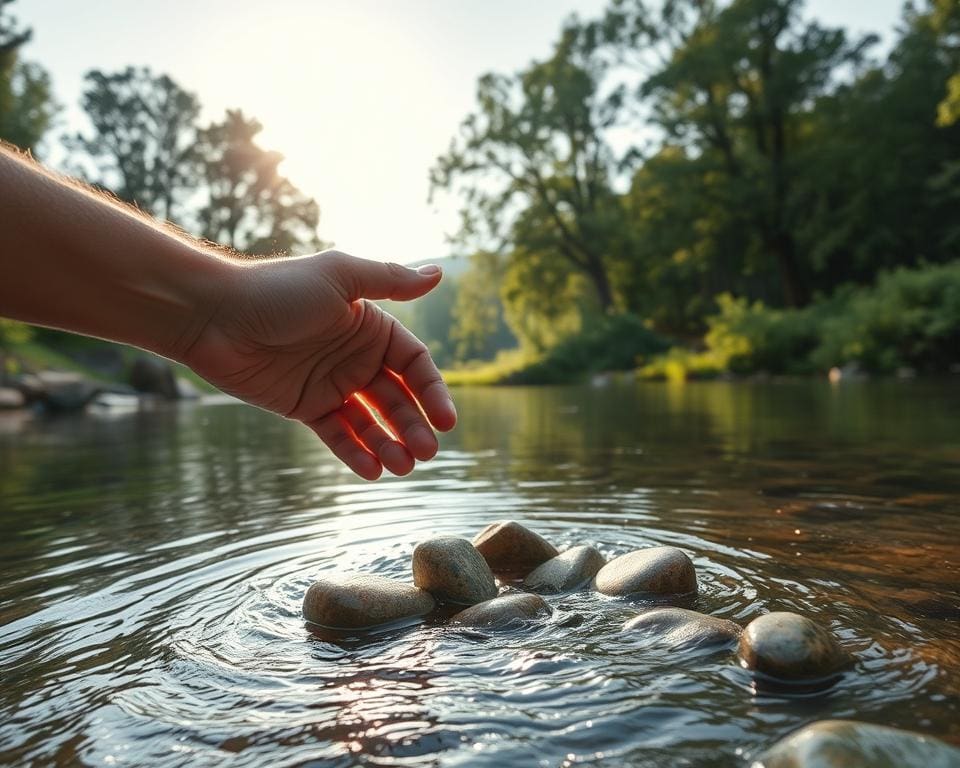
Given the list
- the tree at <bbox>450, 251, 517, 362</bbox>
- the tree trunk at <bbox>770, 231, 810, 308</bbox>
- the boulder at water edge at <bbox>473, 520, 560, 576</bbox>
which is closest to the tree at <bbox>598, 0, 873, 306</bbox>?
the tree trunk at <bbox>770, 231, 810, 308</bbox>

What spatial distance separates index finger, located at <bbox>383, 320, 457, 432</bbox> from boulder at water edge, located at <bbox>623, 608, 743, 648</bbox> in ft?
3.76

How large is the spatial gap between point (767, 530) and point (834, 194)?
114ft

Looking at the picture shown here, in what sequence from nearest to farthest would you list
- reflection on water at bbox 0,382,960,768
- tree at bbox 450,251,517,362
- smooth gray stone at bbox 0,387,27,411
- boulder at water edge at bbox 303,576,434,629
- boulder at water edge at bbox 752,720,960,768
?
boulder at water edge at bbox 752,720,960,768
reflection on water at bbox 0,382,960,768
boulder at water edge at bbox 303,576,434,629
smooth gray stone at bbox 0,387,27,411
tree at bbox 450,251,517,362

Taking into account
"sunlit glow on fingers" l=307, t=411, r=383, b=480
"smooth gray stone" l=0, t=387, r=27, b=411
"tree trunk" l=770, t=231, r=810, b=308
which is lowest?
"sunlit glow on fingers" l=307, t=411, r=383, b=480

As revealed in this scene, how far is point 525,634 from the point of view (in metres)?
2.82

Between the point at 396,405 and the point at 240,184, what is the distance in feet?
177

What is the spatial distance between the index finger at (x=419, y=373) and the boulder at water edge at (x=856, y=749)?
1.91 metres

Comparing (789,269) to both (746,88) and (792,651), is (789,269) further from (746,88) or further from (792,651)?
(792,651)

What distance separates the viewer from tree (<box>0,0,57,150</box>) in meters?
25.4

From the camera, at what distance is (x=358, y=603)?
3027 mm

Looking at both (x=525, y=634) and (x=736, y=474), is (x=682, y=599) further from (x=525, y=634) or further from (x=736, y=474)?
(x=736, y=474)

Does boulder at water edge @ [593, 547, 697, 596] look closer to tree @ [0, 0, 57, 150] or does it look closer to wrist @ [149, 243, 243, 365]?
wrist @ [149, 243, 243, 365]

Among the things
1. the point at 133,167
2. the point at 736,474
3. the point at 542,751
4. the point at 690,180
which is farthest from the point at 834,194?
the point at 133,167

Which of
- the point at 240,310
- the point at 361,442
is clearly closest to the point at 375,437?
the point at 361,442
